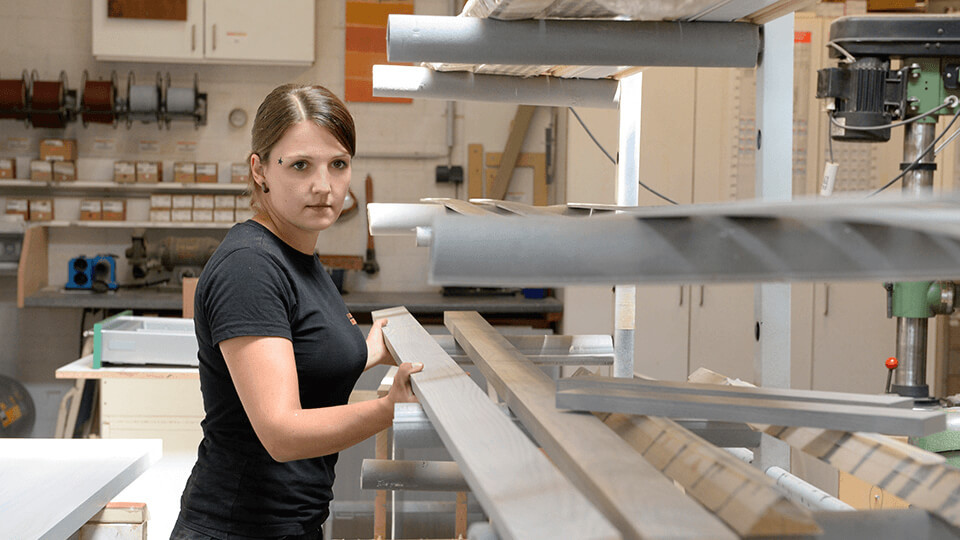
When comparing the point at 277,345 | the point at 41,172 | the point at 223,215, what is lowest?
the point at 277,345

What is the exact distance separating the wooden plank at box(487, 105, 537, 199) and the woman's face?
3650 millimetres

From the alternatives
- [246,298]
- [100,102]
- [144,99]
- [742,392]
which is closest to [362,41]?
[144,99]

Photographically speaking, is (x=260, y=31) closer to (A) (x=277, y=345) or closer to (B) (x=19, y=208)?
(B) (x=19, y=208)

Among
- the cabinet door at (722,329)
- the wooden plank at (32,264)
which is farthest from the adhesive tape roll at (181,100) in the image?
the cabinet door at (722,329)

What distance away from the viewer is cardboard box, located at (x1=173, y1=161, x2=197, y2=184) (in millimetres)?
4754

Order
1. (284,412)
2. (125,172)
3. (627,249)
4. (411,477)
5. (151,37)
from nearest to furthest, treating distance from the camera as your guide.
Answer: (627,249) < (284,412) < (411,477) < (151,37) < (125,172)

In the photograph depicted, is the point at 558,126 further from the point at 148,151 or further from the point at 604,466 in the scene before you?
the point at 604,466

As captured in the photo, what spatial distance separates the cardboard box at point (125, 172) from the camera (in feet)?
15.4

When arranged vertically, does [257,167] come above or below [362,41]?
below

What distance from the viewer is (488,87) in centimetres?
154

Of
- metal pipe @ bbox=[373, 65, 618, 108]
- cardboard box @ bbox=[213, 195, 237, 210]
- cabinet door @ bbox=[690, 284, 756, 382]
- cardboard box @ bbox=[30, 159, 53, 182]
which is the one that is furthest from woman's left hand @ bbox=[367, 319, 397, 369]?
cardboard box @ bbox=[30, 159, 53, 182]

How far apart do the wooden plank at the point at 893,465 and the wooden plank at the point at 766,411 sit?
0.02 meters

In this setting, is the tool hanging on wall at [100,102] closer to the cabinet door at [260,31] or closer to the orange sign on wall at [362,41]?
A: the cabinet door at [260,31]

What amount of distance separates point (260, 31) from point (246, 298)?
375cm
